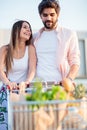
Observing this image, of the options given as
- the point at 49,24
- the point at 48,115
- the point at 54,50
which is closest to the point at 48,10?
the point at 49,24

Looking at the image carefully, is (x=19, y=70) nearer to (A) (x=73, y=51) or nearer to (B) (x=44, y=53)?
(B) (x=44, y=53)

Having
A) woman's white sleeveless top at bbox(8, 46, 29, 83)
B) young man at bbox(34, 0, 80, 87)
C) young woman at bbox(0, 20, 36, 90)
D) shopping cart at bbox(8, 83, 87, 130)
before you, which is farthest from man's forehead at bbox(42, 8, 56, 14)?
shopping cart at bbox(8, 83, 87, 130)

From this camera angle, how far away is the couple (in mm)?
2217

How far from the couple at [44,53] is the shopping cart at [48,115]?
641mm

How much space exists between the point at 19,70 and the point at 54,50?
243mm

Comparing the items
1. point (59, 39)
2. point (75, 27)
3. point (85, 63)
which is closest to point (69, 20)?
point (75, 27)

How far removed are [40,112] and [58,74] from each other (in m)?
0.77

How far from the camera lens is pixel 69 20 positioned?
4.49 m

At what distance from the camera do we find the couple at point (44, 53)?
7.27ft

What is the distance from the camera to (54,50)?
7.34ft

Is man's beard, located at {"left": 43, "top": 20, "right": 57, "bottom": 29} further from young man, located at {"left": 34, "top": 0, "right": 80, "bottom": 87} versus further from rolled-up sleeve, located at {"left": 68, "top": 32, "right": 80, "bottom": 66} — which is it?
rolled-up sleeve, located at {"left": 68, "top": 32, "right": 80, "bottom": 66}

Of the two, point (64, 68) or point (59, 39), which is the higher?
point (59, 39)

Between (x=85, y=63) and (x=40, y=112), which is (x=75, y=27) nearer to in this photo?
(x=85, y=63)

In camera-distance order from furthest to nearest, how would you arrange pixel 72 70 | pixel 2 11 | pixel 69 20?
pixel 69 20
pixel 2 11
pixel 72 70
